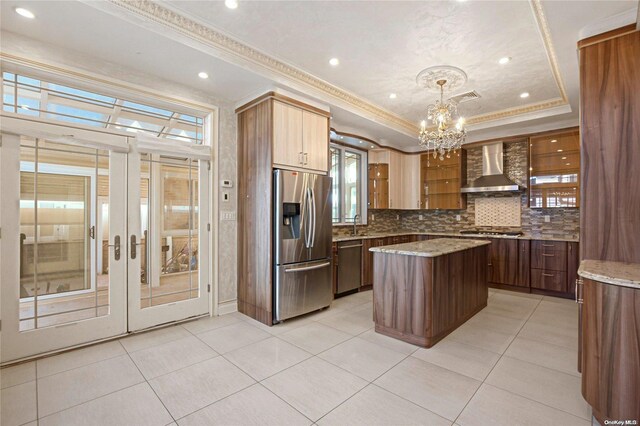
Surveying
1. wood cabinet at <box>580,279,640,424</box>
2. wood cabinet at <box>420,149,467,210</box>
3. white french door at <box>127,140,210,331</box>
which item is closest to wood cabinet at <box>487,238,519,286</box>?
wood cabinet at <box>420,149,467,210</box>

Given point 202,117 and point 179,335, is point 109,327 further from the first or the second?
point 202,117

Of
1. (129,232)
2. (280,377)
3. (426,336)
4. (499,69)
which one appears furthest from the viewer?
(499,69)

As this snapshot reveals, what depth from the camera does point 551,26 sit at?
2.55 m

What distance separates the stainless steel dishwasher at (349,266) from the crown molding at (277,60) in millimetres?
2133

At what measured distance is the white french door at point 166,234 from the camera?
324cm

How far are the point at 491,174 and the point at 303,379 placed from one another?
17.5 feet

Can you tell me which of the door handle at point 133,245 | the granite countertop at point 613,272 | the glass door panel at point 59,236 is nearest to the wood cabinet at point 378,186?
the granite countertop at point 613,272

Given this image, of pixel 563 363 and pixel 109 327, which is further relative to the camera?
pixel 109 327

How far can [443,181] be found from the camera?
627 cm

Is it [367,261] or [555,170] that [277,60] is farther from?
[555,170]

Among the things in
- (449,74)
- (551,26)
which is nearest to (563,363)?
(551,26)

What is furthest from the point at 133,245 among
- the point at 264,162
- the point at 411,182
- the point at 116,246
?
the point at 411,182

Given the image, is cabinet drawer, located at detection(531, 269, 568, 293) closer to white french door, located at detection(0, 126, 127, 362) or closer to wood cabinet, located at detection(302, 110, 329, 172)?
wood cabinet, located at detection(302, 110, 329, 172)

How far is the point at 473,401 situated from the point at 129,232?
141 inches
